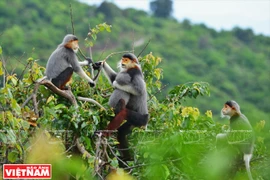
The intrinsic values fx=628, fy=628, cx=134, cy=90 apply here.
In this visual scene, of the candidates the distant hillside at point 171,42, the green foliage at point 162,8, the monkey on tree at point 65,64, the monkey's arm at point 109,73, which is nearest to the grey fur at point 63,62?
the monkey on tree at point 65,64

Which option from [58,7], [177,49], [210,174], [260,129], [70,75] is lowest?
[210,174]

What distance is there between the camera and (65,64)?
19.6 feet

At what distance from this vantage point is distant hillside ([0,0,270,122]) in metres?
32.8

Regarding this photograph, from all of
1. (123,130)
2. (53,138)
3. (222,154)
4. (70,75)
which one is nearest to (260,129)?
(222,154)

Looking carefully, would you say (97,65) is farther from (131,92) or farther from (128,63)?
(131,92)

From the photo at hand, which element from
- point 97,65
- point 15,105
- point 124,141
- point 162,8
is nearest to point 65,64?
point 97,65

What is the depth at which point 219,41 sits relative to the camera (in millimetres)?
45125

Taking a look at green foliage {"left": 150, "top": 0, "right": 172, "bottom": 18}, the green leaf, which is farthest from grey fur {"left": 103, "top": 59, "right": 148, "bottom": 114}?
green foliage {"left": 150, "top": 0, "right": 172, "bottom": 18}

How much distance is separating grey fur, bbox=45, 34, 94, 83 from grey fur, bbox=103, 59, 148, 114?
34 centimetres

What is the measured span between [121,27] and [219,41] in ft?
24.7

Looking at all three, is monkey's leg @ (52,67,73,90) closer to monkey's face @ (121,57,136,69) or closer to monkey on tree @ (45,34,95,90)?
monkey on tree @ (45,34,95,90)

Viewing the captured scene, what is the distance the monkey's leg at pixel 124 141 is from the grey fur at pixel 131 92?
0.26m

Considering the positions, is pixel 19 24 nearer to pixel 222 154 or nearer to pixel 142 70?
pixel 142 70
